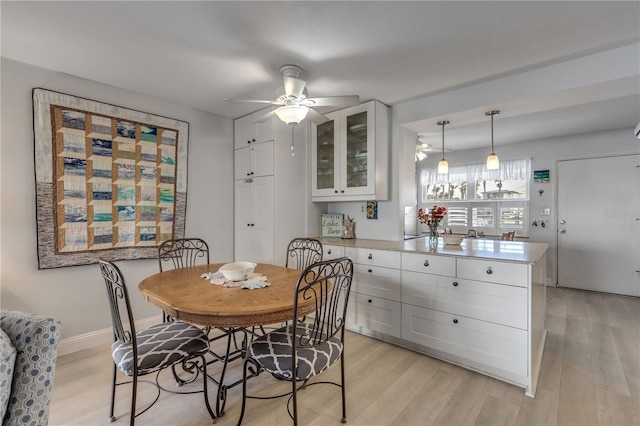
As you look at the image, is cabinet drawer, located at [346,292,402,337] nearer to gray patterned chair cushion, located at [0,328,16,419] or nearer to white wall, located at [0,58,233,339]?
white wall, located at [0,58,233,339]

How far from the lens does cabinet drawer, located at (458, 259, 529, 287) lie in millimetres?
2016

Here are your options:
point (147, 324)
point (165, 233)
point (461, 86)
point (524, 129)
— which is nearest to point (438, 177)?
point (524, 129)

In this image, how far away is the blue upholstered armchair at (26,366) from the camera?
937 millimetres

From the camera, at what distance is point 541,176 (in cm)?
474

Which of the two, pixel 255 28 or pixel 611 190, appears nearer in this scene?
pixel 255 28

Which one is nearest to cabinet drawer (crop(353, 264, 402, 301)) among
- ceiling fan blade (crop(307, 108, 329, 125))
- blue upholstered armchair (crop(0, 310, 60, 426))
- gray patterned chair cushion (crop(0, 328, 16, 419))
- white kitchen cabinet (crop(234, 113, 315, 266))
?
white kitchen cabinet (crop(234, 113, 315, 266))

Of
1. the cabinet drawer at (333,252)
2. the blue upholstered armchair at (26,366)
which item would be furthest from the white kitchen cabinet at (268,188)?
the blue upholstered armchair at (26,366)

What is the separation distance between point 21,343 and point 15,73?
2401 millimetres

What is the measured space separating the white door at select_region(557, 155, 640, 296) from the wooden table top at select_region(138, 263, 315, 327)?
4704 millimetres

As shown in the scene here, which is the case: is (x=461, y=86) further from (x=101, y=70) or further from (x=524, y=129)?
(x=101, y=70)

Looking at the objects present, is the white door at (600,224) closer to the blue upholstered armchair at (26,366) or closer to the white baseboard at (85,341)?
the blue upholstered armchair at (26,366)

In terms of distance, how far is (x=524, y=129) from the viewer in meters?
4.18

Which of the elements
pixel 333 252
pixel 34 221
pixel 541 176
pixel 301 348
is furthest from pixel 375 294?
pixel 541 176

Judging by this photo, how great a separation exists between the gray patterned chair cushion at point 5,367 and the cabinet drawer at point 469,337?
2396 millimetres
